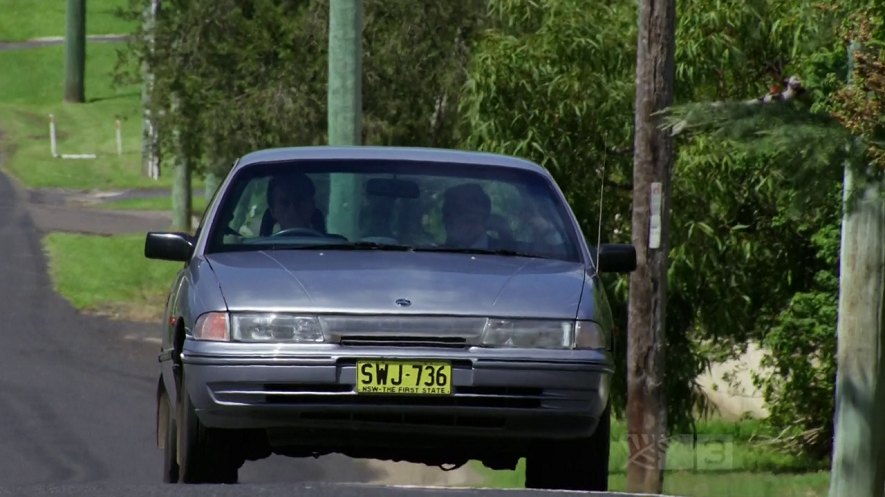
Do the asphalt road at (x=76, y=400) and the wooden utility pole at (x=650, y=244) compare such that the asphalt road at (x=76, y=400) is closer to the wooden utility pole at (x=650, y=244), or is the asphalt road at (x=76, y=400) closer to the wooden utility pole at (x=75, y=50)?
the wooden utility pole at (x=650, y=244)

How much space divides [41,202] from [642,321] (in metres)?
28.2

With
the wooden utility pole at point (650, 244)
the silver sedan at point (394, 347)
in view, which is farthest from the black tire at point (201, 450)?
the wooden utility pole at point (650, 244)

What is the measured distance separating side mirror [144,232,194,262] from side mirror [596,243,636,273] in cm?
186

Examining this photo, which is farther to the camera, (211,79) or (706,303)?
(211,79)

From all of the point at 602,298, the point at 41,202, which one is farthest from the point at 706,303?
the point at 41,202

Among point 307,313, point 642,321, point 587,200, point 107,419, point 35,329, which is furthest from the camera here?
point 35,329

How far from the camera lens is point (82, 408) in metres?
21.2

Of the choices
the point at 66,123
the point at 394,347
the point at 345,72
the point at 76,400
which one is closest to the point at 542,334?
the point at 394,347

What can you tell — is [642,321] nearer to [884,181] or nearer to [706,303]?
[706,303]

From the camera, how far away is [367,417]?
27.1 ft

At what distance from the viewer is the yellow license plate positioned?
8188 millimetres

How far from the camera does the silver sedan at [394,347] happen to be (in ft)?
27.0

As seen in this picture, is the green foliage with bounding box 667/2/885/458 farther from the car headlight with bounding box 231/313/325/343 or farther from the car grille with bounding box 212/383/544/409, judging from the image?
the car headlight with bounding box 231/313/325/343

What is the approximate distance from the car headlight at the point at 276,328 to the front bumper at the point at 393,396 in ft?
0.19
